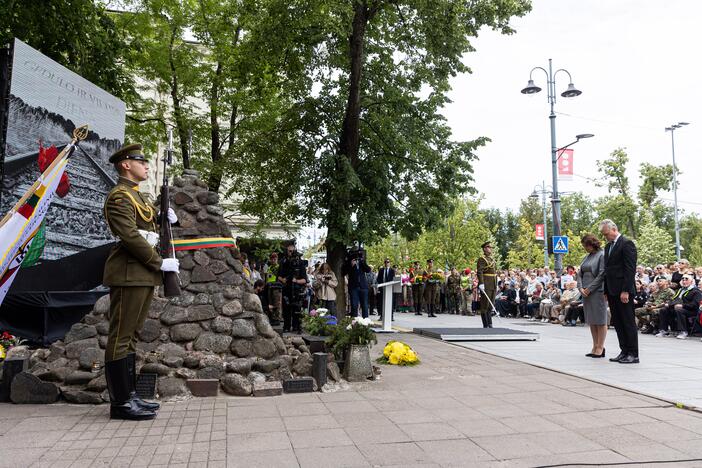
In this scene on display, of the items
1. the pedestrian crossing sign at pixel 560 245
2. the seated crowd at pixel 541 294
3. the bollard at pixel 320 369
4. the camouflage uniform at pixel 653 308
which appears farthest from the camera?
the pedestrian crossing sign at pixel 560 245

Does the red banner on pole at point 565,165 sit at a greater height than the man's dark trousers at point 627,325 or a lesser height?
greater

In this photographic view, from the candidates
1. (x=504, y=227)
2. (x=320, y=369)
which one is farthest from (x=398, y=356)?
(x=504, y=227)

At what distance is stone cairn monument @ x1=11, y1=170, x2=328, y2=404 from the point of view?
5816 millimetres

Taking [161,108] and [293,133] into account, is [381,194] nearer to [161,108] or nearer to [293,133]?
[293,133]

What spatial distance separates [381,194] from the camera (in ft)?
49.9

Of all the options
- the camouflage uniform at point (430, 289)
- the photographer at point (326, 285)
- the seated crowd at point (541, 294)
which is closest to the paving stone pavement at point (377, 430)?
the seated crowd at point (541, 294)

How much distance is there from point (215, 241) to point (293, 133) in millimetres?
9833

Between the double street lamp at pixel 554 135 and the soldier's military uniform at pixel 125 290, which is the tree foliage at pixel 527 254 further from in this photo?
the soldier's military uniform at pixel 125 290

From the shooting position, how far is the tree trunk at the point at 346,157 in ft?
46.8

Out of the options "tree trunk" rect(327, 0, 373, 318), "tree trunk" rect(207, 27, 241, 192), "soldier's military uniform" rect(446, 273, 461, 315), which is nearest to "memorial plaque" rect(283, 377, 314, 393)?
"tree trunk" rect(327, 0, 373, 318)

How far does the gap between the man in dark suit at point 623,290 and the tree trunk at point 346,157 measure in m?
7.20

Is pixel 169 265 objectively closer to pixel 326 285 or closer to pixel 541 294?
pixel 326 285

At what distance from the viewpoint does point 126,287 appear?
4.95 m

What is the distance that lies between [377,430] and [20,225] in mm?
4205
